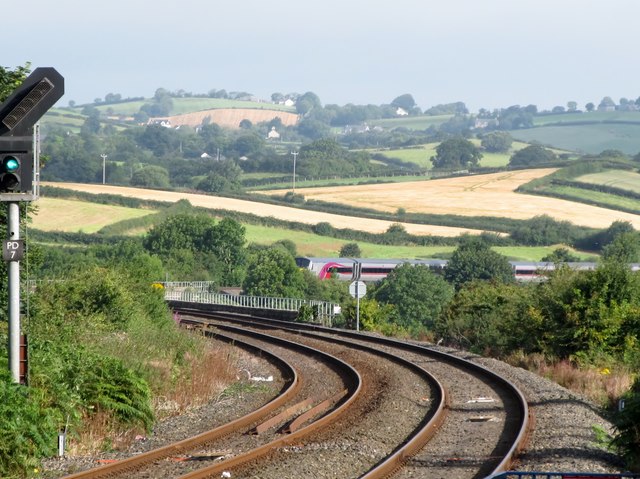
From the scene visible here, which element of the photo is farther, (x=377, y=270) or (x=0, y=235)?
(x=377, y=270)

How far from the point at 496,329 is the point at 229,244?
224 ft

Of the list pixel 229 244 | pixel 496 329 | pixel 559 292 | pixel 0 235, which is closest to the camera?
pixel 0 235

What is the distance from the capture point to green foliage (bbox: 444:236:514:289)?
10538 cm

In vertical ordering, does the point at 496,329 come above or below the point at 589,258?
above

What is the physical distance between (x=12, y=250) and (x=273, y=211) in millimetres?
123245

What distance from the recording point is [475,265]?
107062mm

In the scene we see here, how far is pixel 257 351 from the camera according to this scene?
34.2 meters

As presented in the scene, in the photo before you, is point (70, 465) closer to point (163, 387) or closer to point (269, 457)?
point (269, 457)

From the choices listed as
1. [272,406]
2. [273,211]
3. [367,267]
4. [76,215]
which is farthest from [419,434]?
[273,211]

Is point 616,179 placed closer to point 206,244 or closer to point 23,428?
point 206,244

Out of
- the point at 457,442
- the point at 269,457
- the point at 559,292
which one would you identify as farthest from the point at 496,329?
the point at 269,457

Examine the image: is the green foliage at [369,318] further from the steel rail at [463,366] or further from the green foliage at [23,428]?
the green foliage at [23,428]

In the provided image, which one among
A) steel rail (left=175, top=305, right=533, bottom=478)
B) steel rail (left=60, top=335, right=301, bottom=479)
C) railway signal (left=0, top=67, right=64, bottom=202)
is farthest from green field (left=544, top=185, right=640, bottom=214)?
railway signal (left=0, top=67, right=64, bottom=202)

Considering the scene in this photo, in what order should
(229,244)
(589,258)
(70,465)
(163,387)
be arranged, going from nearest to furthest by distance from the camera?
(70,465) → (163,387) → (229,244) → (589,258)
